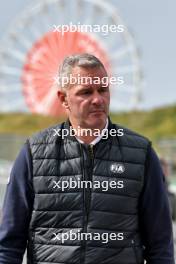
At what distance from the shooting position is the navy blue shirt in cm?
367

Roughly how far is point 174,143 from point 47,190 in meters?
23.9

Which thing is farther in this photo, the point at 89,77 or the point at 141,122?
the point at 141,122

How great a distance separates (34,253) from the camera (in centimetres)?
365

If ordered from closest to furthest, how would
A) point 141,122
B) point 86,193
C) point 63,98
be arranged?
point 86,193, point 63,98, point 141,122

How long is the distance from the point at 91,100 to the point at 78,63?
0.57ft

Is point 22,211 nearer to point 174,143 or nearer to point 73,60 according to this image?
point 73,60

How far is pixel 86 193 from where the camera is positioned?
3.60 m

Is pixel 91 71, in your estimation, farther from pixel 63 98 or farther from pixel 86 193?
pixel 86 193

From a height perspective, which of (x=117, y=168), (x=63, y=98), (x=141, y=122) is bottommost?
(x=117, y=168)

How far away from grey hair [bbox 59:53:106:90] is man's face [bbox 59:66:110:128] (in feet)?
0.06

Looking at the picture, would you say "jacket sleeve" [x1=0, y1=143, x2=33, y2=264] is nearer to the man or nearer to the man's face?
the man

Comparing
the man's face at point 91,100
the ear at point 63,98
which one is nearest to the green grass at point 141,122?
the ear at point 63,98

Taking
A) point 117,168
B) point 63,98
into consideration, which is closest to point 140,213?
point 117,168

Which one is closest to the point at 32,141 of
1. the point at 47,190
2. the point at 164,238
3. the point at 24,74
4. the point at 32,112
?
the point at 47,190
